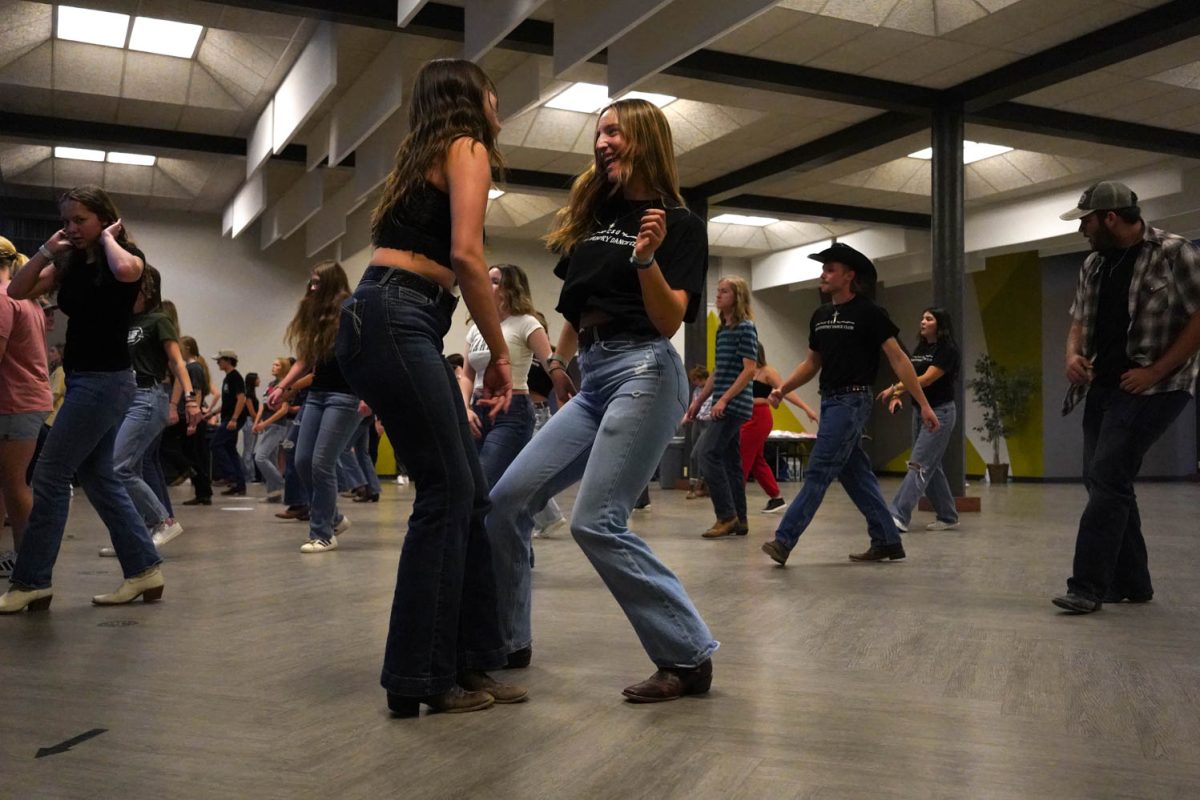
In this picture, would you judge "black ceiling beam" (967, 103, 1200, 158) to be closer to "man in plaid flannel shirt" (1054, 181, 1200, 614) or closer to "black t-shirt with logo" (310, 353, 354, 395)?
"man in plaid flannel shirt" (1054, 181, 1200, 614)

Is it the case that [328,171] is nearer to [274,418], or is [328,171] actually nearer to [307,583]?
[274,418]

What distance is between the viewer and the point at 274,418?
9859 millimetres

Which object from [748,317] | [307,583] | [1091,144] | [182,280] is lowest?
[307,583]

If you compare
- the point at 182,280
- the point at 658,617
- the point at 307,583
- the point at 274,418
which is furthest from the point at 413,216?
the point at 182,280

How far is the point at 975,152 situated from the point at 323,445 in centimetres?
1145

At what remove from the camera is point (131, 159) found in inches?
607

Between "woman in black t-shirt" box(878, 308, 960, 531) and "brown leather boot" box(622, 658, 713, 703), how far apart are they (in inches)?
196

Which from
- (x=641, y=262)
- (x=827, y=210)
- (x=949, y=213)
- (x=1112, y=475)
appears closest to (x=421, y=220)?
(x=641, y=262)

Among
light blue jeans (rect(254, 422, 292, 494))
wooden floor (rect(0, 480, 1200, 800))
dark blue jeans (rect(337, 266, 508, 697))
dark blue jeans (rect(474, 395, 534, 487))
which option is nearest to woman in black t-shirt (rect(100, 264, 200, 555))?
wooden floor (rect(0, 480, 1200, 800))

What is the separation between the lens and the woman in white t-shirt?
4.82 meters

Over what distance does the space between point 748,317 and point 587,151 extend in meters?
6.97

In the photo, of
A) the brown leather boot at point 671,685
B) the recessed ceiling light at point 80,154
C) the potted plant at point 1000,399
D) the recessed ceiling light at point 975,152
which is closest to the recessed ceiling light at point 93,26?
the recessed ceiling light at point 80,154

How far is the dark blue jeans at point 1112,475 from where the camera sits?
13.3 feet

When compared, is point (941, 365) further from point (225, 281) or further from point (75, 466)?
point (225, 281)
